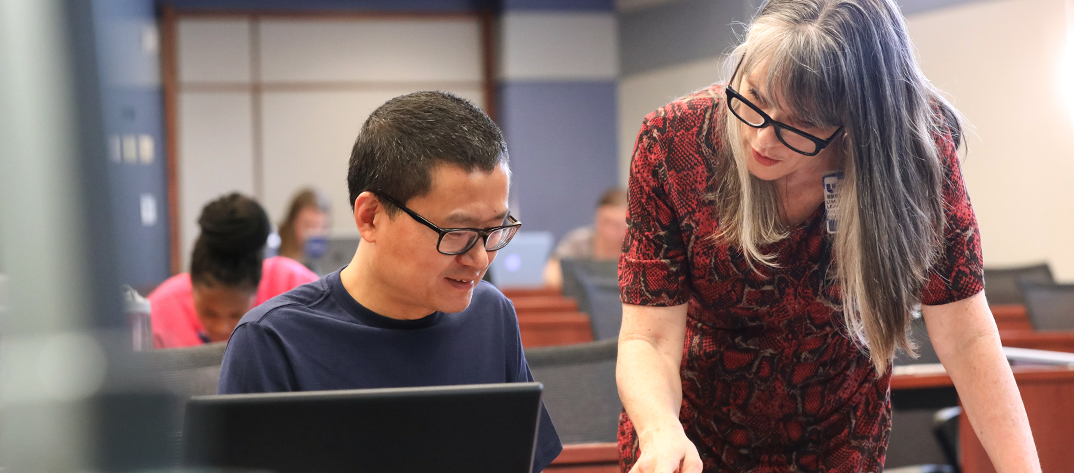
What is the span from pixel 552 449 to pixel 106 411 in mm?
983

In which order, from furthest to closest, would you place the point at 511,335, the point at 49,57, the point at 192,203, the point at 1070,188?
the point at 192,203, the point at 1070,188, the point at 511,335, the point at 49,57

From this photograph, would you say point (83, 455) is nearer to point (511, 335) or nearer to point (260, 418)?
point (260, 418)

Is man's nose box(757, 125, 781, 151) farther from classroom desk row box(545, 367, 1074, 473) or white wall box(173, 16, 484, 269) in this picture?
white wall box(173, 16, 484, 269)

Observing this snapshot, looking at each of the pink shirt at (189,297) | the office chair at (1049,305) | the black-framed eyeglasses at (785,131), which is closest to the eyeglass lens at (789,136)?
the black-framed eyeglasses at (785,131)

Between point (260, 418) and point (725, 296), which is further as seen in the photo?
point (725, 296)

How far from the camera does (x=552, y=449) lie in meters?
1.21

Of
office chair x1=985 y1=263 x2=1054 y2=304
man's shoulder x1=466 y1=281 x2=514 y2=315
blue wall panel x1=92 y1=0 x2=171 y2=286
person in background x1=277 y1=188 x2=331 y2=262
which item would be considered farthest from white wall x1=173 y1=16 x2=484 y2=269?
blue wall panel x1=92 y1=0 x2=171 y2=286

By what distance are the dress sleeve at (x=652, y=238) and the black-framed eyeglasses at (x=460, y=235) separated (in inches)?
6.4

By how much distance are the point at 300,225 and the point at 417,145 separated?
3220mm

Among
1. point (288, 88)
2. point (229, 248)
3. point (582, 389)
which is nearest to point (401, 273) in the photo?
point (582, 389)

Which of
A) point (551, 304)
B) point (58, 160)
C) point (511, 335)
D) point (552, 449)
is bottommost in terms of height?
point (551, 304)

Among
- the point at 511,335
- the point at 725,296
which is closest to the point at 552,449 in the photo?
the point at 511,335

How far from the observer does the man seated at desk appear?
111 centimetres

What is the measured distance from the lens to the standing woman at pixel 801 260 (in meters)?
1.03
